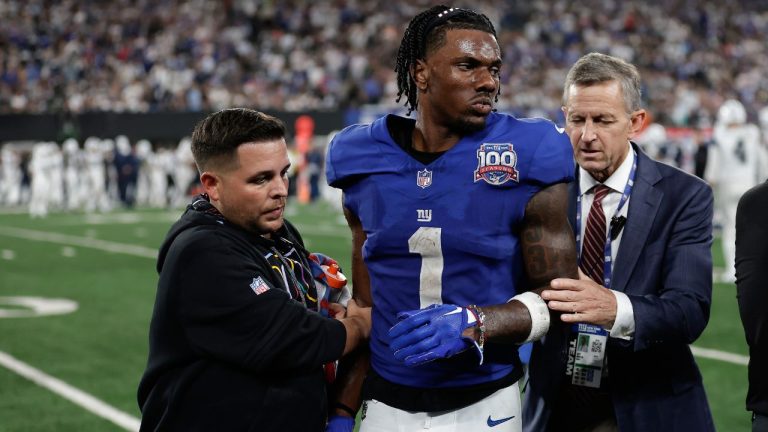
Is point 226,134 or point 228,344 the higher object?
point 226,134

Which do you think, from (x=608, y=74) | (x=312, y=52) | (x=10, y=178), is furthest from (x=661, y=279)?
(x=312, y=52)

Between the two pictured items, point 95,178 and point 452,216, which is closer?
point 452,216

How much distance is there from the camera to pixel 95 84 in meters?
27.2

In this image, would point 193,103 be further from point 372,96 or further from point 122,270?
point 122,270

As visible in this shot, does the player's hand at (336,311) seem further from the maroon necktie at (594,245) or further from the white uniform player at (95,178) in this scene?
the white uniform player at (95,178)

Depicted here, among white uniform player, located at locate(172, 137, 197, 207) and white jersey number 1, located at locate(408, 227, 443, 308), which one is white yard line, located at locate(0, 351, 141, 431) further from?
white uniform player, located at locate(172, 137, 197, 207)

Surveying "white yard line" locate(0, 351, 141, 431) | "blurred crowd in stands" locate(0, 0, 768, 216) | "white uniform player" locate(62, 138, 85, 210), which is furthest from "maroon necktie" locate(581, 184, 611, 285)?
"white uniform player" locate(62, 138, 85, 210)

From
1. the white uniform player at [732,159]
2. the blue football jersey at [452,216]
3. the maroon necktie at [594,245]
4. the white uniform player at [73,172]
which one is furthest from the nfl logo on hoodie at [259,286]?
the white uniform player at [73,172]

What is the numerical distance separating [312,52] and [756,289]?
1216 inches

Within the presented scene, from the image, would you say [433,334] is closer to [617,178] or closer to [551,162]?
[551,162]

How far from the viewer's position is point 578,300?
239cm

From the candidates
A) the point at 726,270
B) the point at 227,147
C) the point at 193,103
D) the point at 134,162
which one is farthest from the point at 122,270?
the point at 193,103

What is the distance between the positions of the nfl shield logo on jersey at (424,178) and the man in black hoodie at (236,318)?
424 mm

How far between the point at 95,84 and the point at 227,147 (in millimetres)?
25831
